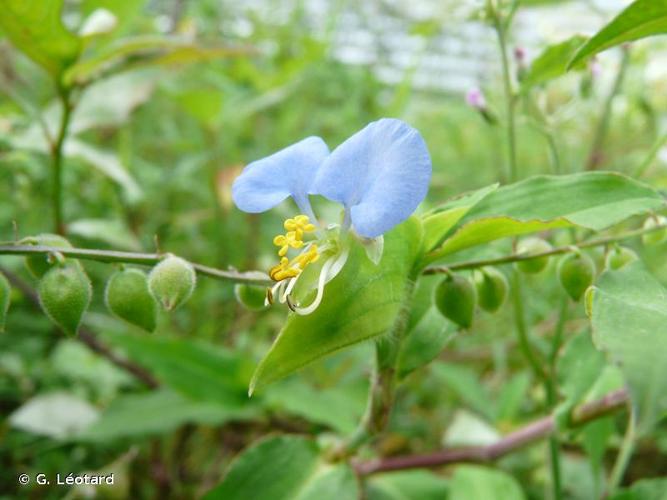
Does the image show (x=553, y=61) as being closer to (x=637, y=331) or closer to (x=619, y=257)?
(x=619, y=257)

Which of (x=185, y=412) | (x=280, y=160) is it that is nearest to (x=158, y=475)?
(x=185, y=412)

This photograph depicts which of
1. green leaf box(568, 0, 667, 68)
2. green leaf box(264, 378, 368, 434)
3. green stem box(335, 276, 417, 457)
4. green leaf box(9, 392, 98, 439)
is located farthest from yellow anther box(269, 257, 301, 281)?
green leaf box(9, 392, 98, 439)

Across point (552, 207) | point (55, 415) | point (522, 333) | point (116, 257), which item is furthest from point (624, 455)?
point (55, 415)

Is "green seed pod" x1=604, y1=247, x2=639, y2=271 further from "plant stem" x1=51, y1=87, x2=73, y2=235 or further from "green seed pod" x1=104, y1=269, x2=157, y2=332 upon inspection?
"plant stem" x1=51, y1=87, x2=73, y2=235

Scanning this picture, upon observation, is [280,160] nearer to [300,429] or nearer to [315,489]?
[315,489]

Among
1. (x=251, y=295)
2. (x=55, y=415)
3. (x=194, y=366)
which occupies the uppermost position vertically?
(x=251, y=295)

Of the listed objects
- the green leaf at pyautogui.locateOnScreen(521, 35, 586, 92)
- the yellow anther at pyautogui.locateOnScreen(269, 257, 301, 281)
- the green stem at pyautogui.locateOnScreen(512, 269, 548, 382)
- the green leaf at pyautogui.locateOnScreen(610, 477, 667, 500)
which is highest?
the green leaf at pyautogui.locateOnScreen(521, 35, 586, 92)

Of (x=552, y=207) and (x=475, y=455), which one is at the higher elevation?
(x=552, y=207)
